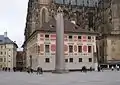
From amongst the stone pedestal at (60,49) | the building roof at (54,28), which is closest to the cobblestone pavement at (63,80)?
the stone pedestal at (60,49)

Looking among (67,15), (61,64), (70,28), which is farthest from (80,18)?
(61,64)

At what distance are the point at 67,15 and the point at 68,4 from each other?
201 inches

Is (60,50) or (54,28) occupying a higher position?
(54,28)

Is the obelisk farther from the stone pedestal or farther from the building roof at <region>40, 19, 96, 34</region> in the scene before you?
the building roof at <region>40, 19, 96, 34</region>

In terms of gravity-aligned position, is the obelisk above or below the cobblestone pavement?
above

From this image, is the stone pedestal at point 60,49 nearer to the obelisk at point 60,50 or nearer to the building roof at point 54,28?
the obelisk at point 60,50

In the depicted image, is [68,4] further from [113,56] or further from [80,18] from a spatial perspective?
[113,56]

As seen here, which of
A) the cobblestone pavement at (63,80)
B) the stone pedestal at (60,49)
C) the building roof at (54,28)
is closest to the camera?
the cobblestone pavement at (63,80)

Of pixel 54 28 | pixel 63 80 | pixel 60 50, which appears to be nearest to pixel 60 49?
pixel 60 50

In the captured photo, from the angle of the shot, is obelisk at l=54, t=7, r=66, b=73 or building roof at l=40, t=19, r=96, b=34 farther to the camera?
building roof at l=40, t=19, r=96, b=34

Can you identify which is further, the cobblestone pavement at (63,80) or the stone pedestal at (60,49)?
the stone pedestal at (60,49)

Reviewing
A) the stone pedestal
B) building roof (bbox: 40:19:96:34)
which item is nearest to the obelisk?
the stone pedestal

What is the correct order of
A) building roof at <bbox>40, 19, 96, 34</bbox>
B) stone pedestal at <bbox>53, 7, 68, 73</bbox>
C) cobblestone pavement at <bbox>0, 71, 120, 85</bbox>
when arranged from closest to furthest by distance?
1. cobblestone pavement at <bbox>0, 71, 120, 85</bbox>
2. stone pedestal at <bbox>53, 7, 68, 73</bbox>
3. building roof at <bbox>40, 19, 96, 34</bbox>

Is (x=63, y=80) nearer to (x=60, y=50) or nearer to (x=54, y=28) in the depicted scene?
(x=60, y=50)
